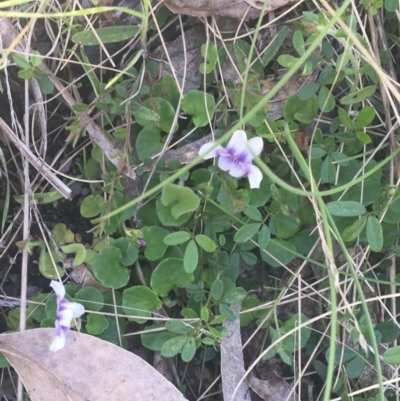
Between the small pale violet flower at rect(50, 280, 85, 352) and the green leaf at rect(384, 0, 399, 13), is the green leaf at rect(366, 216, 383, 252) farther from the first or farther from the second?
the small pale violet flower at rect(50, 280, 85, 352)

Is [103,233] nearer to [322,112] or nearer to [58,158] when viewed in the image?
[58,158]

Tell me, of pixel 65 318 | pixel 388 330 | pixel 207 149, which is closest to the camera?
pixel 207 149

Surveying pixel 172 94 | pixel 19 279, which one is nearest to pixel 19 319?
pixel 19 279

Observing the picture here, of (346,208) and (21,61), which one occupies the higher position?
(21,61)

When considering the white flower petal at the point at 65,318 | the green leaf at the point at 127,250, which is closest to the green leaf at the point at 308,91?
the green leaf at the point at 127,250

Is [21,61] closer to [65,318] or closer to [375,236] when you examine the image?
[65,318]

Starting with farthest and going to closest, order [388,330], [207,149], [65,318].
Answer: [388,330] < [65,318] < [207,149]

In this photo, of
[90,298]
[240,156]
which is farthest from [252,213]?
[90,298]

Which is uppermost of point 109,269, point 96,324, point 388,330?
point 109,269

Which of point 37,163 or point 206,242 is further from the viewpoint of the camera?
point 37,163
